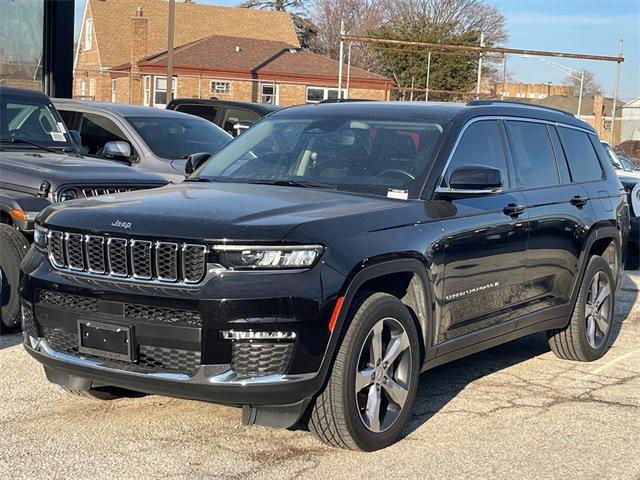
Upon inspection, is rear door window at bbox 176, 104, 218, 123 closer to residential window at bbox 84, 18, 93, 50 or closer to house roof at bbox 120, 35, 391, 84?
house roof at bbox 120, 35, 391, 84

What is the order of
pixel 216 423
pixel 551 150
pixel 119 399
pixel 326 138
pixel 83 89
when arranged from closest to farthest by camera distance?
pixel 216 423 → pixel 119 399 → pixel 326 138 → pixel 551 150 → pixel 83 89

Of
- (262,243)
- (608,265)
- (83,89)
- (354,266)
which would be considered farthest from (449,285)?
(83,89)

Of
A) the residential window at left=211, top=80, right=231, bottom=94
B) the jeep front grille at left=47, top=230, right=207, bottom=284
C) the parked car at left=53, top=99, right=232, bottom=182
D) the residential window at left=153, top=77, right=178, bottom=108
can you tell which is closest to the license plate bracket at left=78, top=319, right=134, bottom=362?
the jeep front grille at left=47, top=230, right=207, bottom=284

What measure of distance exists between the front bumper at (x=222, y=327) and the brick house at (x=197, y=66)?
33177 mm

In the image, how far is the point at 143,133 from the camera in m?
11.0

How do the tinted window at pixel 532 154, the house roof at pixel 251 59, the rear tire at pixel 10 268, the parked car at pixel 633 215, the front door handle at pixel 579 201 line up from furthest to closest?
the house roof at pixel 251 59 < the parked car at pixel 633 215 < the front door handle at pixel 579 201 < the rear tire at pixel 10 268 < the tinted window at pixel 532 154

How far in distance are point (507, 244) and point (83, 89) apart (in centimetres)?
4101

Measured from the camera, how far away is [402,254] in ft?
16.6

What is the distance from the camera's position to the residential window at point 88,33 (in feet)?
163

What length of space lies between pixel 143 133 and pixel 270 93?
3178 centimetres

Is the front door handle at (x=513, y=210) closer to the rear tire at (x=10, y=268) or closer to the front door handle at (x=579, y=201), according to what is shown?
the front door handle at (x=579, y=201)

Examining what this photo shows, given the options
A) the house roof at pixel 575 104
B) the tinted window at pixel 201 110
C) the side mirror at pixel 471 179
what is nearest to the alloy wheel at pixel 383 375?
the side mirror at pixel 471 179

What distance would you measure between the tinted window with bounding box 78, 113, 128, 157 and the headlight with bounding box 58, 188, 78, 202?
12.8 ft

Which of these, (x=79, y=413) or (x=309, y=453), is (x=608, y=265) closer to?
(x=309, y=453)
